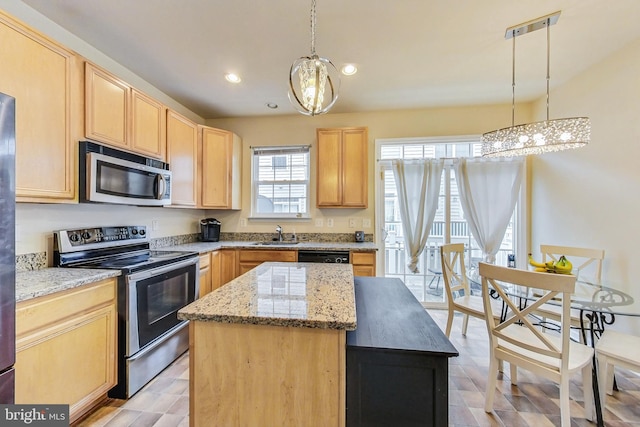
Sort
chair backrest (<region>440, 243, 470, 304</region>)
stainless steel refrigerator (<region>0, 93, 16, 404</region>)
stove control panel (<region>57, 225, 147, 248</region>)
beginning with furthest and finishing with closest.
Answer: chair backrest (<region>440, 243, 470, 304</region>), stove control panel (<region>57, 225, 147, 248</region>), stainless steel refrigerator (<region>0, 93, 16, 404</region>)

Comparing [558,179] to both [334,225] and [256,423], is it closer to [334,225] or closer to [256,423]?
[334,225]

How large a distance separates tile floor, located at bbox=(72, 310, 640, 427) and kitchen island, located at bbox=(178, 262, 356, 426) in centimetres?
89

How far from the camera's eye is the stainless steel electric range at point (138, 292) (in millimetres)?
1754

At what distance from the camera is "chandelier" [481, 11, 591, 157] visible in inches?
72.2

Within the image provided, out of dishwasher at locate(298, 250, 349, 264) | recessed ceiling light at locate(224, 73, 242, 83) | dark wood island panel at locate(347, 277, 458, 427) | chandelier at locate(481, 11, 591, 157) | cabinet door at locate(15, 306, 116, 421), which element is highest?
recessed ceiling light at locate(224, 73, 242, 83)

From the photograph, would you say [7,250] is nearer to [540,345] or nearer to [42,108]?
→ [42,108]

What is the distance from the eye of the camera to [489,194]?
3.22m

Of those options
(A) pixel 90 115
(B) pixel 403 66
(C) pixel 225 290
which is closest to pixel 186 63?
(A) pixel 90 115

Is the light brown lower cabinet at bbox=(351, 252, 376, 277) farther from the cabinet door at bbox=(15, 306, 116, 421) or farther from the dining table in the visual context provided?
the cabinet door at bbox=(15, 306, 116, 421)

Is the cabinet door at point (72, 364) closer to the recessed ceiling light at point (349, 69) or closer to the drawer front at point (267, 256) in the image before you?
the drawer front at point (267, 256)

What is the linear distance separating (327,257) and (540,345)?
186 cm

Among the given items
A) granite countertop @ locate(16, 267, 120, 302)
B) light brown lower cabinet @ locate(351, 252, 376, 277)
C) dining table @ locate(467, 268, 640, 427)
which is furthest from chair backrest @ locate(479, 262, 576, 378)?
granite countertop @ locate(16, 267, 120, 302)

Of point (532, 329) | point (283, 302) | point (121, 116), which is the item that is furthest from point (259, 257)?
point (532, 329)

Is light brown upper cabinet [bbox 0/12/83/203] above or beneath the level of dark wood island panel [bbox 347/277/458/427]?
above
